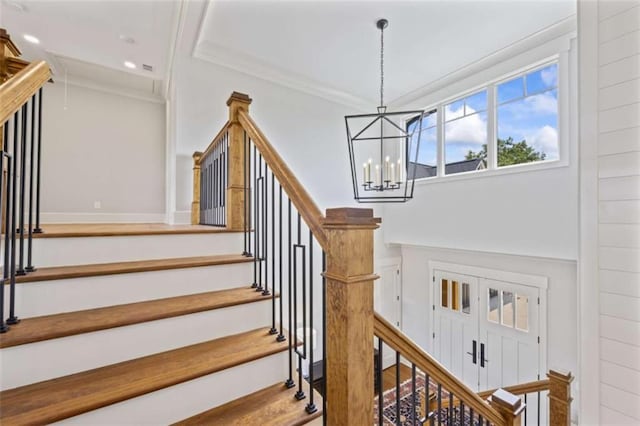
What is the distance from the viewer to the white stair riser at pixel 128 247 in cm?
158

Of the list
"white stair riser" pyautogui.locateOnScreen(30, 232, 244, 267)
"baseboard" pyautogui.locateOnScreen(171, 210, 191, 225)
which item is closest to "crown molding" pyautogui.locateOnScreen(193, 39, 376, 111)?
"baseboard" pyautogui.locateOnScreen(171, 210, 191, 225)

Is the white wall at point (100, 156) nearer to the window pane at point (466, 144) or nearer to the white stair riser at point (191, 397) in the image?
the white stair riser at point (191, 397)

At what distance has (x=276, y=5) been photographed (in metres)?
3.22

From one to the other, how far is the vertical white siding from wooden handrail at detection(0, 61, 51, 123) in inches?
115

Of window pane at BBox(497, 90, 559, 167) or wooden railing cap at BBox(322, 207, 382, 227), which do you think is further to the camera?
window pane at BBox(497, 90, 559, 167)

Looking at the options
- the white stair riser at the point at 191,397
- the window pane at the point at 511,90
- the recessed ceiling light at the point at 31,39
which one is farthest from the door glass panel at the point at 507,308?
the recessed ceiling light at the point at 31,39

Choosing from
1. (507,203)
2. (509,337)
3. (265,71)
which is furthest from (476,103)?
(509,337)

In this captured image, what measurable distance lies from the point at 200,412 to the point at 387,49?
4343mm

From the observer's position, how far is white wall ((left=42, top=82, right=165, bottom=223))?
4.67 metres

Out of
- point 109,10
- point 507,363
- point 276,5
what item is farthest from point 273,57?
point 507,363

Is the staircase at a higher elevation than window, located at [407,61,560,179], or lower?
lower

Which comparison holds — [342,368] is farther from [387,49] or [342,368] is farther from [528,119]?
[528,119]

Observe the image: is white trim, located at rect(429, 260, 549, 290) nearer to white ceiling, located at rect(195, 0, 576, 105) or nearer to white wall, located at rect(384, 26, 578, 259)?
white wall, located at rect(384, 26, 578, 259)

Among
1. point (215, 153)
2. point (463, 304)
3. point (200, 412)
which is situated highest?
point (215, 153)
